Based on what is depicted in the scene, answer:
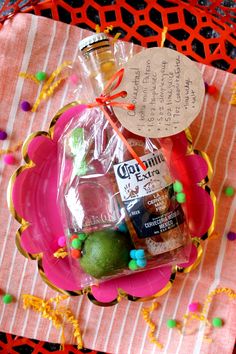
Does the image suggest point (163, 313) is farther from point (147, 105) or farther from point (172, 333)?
point (147, 105)

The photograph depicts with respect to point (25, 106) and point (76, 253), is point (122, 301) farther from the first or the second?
point (25, 106)

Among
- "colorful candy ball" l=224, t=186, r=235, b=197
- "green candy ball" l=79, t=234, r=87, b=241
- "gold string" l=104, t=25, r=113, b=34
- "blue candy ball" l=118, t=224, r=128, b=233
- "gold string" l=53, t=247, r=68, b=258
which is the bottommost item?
"gold string" l=53, t=247, r=68, b=258

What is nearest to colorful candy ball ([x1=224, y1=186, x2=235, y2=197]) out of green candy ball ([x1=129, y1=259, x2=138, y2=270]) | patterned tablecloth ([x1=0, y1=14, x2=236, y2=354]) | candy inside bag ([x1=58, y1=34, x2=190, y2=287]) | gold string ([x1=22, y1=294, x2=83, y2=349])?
patterned tablecloth ([x1=0, y1=14, x2=236, y2=354])

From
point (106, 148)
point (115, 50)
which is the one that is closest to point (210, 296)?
point (106, 148)

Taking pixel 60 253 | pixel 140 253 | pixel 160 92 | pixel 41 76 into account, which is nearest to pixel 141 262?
pixel 140 253

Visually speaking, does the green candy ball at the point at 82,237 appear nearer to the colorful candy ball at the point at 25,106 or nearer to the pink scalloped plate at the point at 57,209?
the pink scalloped plate at the point at 57,209

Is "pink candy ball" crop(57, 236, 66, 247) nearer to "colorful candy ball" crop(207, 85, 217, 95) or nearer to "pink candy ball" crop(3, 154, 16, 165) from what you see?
"pink candy ball" crop(3, 154, 16, 165)

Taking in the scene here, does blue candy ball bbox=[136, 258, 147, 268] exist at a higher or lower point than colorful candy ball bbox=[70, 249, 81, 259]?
higher
